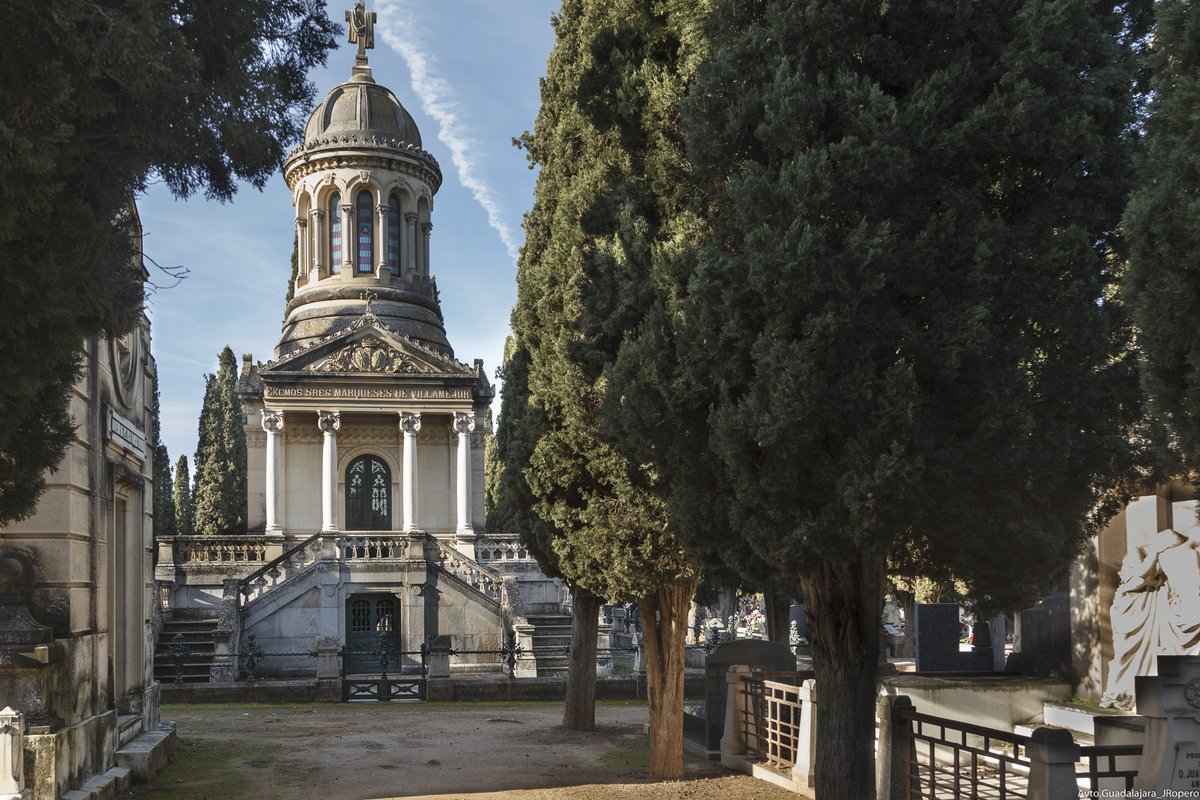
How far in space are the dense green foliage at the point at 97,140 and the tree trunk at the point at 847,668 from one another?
5446 millimetres

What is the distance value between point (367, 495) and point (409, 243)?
8.39m

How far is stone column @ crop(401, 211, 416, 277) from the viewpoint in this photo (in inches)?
1439

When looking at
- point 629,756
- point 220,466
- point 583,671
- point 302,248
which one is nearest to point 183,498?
point 220,466

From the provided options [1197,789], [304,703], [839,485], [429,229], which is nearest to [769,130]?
[839,485]

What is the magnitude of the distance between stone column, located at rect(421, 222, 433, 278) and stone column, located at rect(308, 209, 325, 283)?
10.4 ft

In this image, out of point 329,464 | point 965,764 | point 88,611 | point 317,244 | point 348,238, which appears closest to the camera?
point 88,611

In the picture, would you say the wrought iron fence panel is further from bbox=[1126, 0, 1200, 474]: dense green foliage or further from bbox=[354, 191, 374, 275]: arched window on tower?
bbox=[354, 191, 374, 275]: arched window on tower

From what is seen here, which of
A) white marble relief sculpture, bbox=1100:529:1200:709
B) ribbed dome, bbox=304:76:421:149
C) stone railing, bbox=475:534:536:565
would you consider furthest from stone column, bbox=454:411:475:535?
white marble relief sculpture, bbox=1100:529:1200:709

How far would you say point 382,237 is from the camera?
36062 mm

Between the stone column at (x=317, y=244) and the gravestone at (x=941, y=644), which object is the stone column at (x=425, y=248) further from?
the gravestone at (x=941, y=644)

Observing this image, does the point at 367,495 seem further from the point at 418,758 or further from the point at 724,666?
the point at 724,666

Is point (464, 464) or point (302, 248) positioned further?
point (302, 248)

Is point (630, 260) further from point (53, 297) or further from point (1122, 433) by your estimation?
point (53, 297)

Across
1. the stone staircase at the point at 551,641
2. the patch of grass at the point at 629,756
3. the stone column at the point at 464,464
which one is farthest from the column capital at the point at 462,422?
the patch of grass at the point at 629,756
